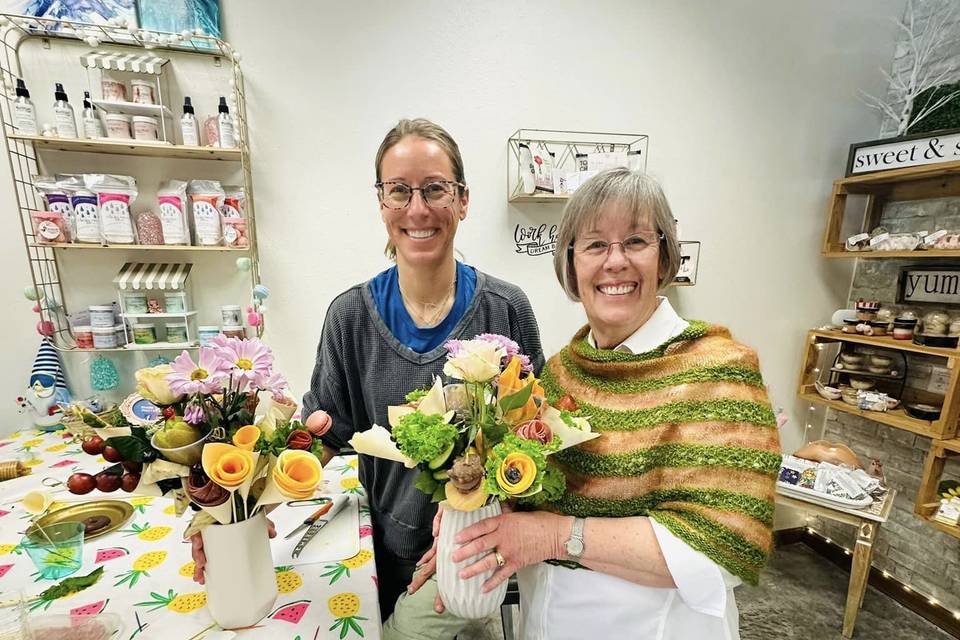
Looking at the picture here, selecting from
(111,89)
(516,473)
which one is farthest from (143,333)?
(516,473)

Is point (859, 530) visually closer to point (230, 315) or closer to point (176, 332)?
point (230, 315)

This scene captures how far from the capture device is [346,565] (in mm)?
907

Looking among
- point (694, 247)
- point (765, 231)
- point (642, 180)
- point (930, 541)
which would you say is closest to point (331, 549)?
point (642, 180)

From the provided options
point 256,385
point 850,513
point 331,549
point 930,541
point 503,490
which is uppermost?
point 256,385

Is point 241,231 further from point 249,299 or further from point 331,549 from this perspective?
point 331,549

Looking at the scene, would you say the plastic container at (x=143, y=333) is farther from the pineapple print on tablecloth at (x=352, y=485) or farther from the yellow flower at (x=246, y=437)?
the yellow flower at (x=246, y=437)

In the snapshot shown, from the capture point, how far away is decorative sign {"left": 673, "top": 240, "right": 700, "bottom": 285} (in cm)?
220

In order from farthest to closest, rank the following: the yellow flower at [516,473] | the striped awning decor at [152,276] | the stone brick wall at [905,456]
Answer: the stone brick wall at [905,456], the striped awning decor at [152,276], the yellow flower at [516,473]

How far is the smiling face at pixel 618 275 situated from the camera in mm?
791

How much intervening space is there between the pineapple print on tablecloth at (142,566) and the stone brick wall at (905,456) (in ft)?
10.3

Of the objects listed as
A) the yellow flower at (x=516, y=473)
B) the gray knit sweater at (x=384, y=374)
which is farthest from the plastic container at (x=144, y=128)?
the yellow flower at (x=516, y=473)

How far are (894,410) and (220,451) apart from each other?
2.90 m

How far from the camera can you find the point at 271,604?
77 centimetres

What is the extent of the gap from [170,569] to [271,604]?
29 cm
